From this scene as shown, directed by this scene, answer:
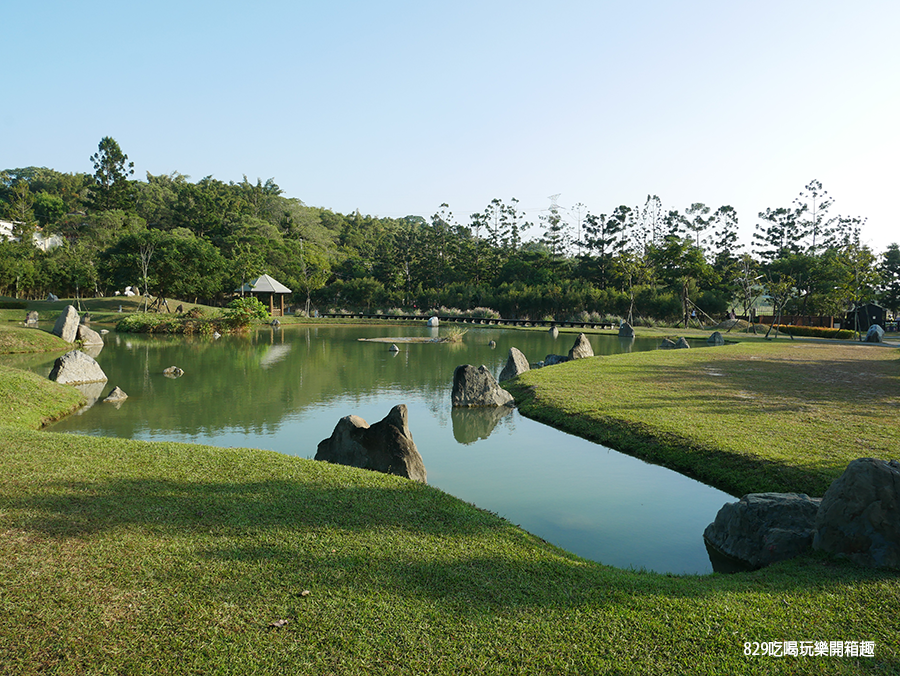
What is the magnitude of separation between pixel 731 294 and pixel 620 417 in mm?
35930

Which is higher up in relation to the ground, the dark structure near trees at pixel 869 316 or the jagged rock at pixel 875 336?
the dark structure near trees at pixel 869 316

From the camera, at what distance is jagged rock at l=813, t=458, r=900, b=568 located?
A: 359 cm

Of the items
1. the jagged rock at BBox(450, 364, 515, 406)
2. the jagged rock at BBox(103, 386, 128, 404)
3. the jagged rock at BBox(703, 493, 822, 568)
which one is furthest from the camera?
the jagged rock at BBox(450, 364, 515, 406)

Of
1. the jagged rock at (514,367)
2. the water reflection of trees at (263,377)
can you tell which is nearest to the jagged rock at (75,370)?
the water reflection of trees at (263,377)

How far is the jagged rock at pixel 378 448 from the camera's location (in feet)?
19.7

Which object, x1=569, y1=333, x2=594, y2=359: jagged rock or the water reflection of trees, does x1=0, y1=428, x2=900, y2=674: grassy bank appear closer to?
the water reflection of trees

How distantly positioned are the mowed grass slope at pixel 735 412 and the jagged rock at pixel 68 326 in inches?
653

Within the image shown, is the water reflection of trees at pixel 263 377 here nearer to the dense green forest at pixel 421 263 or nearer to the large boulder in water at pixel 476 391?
the large boulder in water at pixel 476 391

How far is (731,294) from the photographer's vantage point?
3994 cm

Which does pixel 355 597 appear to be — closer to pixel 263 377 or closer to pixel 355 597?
pixel 355 597

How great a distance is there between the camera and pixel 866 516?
3650mm

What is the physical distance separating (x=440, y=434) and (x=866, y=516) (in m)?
5.89

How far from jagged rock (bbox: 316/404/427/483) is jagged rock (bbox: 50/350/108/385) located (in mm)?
8443

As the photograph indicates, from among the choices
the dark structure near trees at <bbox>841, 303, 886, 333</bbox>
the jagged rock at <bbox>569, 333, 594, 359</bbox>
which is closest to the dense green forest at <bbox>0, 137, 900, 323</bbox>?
the dark structure near trees at <bbox>841, 303, 886, 333</bbox>
